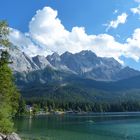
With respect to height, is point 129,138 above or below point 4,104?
below

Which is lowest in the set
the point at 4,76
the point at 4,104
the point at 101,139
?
the point at 101,139

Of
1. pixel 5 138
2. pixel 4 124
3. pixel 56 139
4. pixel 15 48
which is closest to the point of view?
pixel 15 48

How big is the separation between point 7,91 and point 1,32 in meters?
33.1

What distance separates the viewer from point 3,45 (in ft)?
104

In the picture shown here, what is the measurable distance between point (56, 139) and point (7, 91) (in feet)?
81.4

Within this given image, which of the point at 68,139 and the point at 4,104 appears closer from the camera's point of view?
the point at 4,104

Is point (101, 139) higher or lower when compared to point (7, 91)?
lower

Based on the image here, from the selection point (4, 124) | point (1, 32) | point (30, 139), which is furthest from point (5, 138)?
point (1, 32)

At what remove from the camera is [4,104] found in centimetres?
6550

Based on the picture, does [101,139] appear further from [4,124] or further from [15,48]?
[15,48]

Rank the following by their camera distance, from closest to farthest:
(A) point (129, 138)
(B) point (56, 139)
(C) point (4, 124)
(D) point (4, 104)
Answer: (C) point (4, 124)
(D) point (4, 104)
(B) point (56, 139)
(A) point (129, 138)

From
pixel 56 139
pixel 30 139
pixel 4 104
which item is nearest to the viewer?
pixel 4 104

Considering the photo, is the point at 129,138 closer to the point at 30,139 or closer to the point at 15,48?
the point at 30,139

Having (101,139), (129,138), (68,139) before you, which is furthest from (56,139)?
(129,138)
